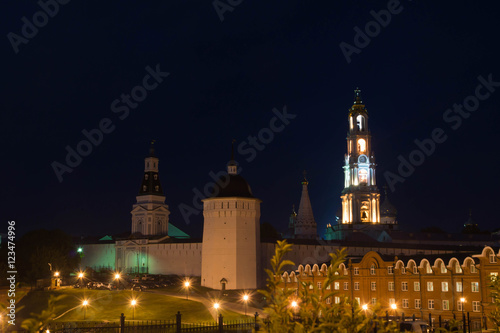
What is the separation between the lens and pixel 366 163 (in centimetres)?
10850

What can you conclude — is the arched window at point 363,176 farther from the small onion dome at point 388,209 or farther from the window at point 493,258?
the window at point 493,258

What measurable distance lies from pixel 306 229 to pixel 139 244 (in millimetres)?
36303

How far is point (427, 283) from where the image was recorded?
151 feet

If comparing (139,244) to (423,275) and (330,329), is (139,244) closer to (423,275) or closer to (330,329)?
(423,275)

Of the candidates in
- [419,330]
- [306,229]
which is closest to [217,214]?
[419,330]

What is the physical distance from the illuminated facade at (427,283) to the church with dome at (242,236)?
854cm

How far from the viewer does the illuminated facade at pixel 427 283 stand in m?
41.4

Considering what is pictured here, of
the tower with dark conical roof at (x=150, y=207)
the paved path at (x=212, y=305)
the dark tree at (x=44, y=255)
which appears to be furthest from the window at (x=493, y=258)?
the tower with dark conical roof at (x=150, y=207)

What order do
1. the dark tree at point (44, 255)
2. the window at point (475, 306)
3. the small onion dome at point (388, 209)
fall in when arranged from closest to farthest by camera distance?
the window at point (475, 306) < the dark tree at point (44, 255) < the small onion dome at point (388, 209)

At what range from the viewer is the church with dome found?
213 feet

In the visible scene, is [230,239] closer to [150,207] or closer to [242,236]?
[242,236]

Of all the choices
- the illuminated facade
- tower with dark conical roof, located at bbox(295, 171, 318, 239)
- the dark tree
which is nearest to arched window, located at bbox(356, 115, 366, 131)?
tower with dark conical roof, located at bbox(295, 171, 318, 239)

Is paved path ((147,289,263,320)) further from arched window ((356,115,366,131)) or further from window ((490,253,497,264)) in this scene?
arched window ((356,115,366,131))

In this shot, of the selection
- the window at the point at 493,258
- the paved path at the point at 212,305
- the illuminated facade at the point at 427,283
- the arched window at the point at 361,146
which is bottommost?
the paved path at the point at 212,305
